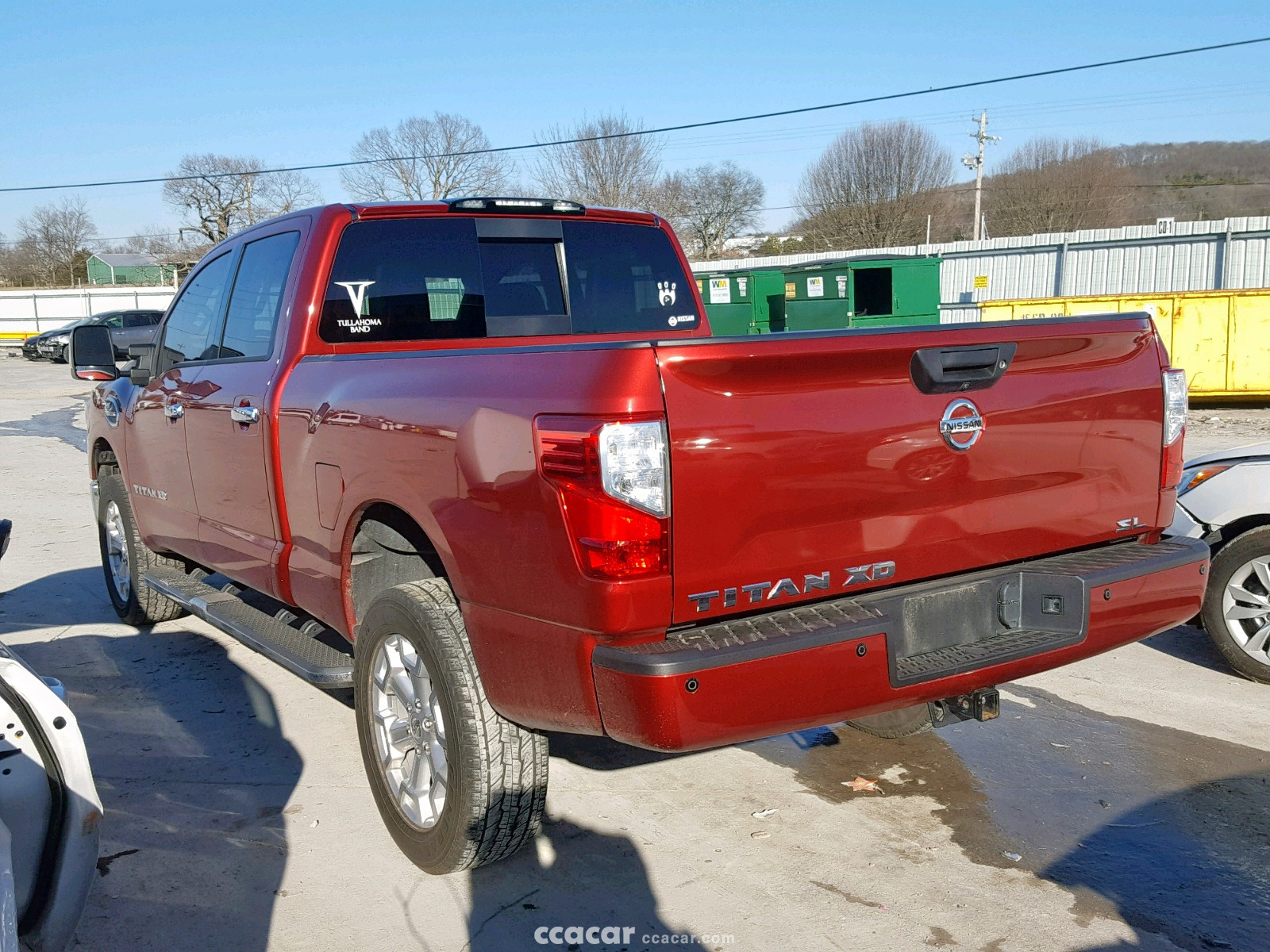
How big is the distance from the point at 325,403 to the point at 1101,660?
3.96 m

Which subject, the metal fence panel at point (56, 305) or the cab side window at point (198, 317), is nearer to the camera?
the cab side window at point (198, 317)

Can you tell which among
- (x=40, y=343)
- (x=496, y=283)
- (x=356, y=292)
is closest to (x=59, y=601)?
(x=356, y=292)

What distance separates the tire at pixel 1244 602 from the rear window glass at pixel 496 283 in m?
2.64

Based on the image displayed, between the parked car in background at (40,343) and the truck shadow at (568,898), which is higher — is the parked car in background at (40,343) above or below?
above

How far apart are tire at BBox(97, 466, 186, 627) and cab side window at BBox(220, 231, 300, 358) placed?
1.67 metres

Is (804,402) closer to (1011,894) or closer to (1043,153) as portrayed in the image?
(1011,894)

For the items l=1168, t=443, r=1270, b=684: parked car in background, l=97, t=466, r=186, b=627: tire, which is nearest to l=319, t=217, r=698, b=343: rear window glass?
l=97, t=466, r=186, b=627: tire

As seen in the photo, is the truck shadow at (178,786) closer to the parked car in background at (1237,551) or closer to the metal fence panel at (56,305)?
the parked car in background at (1237,551)

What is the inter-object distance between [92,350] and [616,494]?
401 centimetres

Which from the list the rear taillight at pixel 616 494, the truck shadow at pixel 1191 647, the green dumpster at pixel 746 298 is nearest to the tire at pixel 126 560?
the rear taillight at pixel 616 494

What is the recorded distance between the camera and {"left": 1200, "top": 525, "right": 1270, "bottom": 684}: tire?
474cm

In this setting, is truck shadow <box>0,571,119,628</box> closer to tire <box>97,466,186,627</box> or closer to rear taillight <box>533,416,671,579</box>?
tire <box>97,466,186,627</box>

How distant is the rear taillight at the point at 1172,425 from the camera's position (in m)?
Result: 3.24

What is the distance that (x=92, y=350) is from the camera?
5.33 meters
